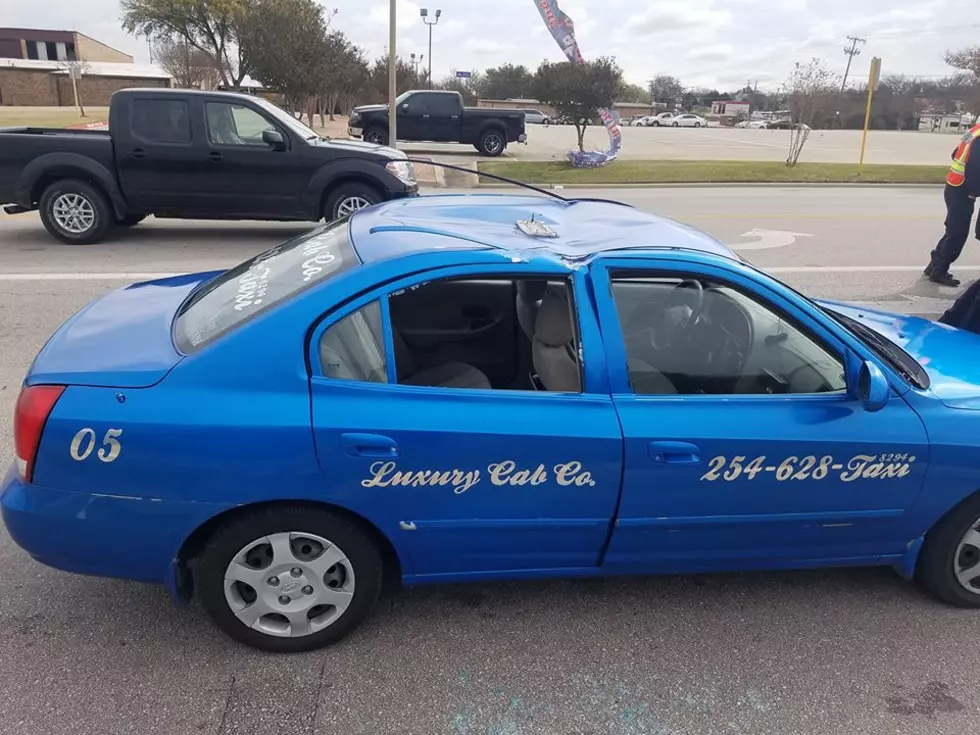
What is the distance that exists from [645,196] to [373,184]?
24.5 feet

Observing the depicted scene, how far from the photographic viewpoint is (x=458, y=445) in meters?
2.48

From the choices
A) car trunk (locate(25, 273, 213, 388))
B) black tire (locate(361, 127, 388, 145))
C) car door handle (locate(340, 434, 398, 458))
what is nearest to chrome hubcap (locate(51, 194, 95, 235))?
car trunk (locate(25, 273, 213, 388))

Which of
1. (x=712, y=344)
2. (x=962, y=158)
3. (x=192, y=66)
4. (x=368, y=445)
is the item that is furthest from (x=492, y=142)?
(x=192, y=66)

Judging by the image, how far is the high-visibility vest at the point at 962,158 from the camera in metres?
7.49

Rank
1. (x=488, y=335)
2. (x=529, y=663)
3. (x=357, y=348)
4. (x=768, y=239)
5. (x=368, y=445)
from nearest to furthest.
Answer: (x=368, y=445)
(x=357, y=348)
(x=529, y=663)
(x=488, y=335)
(x=768, y=239)

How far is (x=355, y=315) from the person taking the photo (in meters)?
2.53

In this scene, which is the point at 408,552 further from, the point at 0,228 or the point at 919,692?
the point at 0,228

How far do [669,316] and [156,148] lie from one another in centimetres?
814

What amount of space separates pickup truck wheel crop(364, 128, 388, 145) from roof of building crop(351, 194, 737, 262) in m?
20.2

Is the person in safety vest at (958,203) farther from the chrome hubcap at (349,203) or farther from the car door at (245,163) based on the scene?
the car door at (245,163)

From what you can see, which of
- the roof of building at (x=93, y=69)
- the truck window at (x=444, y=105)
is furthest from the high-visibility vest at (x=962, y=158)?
the roof of building at (x=93, y=69)

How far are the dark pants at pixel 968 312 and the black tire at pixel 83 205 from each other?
8.66 m

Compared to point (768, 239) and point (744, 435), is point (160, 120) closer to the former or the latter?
point (768, 239)

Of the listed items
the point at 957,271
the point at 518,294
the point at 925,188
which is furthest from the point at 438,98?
the point at 518,294
